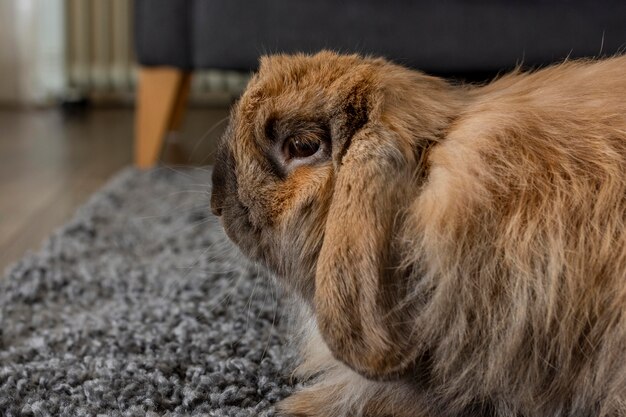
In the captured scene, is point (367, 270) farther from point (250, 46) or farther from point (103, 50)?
point (103, 50)

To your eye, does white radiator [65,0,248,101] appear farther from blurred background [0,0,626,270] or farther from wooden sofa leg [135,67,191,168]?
wooden sofa leg [135,67,191,168]

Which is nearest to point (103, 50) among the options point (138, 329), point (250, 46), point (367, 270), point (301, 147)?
point (250, 46)

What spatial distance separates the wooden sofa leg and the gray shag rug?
1.98 ft

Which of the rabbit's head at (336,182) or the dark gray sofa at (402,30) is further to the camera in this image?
the dark gray sofa at (402,30)

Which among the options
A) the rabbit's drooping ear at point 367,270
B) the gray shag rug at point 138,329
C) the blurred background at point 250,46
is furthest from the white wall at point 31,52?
the rabbit's drooping ear at point 367,270

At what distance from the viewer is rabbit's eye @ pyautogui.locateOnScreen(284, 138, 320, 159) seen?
72 cm

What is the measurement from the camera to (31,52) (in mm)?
3561

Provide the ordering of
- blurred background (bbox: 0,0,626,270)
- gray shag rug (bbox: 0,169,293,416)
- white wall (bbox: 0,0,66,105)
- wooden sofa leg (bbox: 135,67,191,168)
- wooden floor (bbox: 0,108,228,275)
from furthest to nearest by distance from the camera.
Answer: white wall (bbox: 0,0,66,105) < wooden sofa leg (bbox: 135,67,191,168) < blurred background (bbox: 0,0,626,270) < wooden floor (bbox: 0,108,228,275) < gray shag rug (bbox: 0,169,293,416)

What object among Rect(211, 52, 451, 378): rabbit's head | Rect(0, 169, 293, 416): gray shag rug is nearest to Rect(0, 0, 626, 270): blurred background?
Rect(0, 169, 293, 416): gray shag rug

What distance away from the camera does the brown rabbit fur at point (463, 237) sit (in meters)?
0.63

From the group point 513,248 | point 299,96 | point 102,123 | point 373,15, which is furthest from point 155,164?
point 513,248

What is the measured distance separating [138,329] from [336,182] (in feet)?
1.44

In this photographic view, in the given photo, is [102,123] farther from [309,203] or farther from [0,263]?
[309,203]

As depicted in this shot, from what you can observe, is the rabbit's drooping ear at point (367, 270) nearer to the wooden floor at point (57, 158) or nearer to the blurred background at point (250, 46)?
the wooden floor at point (57, 158)
